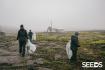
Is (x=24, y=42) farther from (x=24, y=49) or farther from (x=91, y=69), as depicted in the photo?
(x=91, y=69)

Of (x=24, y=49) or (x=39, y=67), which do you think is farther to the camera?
(x=24, y=49)

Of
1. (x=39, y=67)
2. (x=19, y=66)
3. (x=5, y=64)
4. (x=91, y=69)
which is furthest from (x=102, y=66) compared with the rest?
(x=5, y=64)

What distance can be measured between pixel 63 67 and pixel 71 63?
145 cm

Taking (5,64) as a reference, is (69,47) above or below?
above

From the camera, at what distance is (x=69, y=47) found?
1550cm

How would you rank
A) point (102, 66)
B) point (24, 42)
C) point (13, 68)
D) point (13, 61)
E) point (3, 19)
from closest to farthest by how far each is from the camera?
point (13, 68) → point (102, 66) → point (13, 61) → point (24, 42) → point (3, 19)

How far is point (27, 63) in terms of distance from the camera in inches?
575

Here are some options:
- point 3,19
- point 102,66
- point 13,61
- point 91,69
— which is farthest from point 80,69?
point 3,19

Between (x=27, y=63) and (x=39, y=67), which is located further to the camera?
(x=27, y=63)

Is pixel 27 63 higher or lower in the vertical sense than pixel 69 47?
lower

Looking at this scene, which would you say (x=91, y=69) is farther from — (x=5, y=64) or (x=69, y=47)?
(x=5, y=64)

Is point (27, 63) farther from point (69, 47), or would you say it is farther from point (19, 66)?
point (69, 47)

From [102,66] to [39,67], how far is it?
4.43 meters

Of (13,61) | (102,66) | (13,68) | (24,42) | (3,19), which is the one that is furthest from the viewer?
(3,19)
